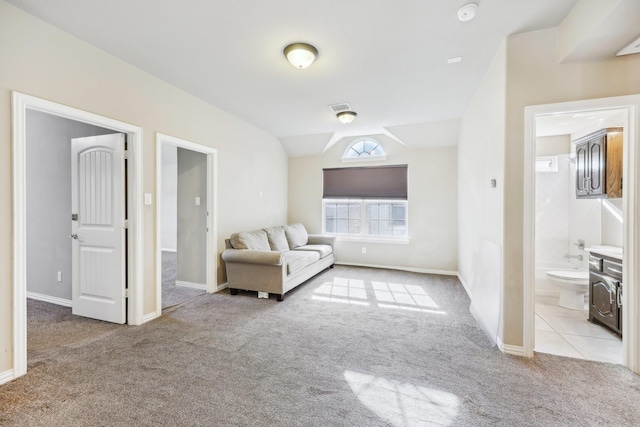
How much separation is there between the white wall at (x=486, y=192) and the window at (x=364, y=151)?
1.82 meters

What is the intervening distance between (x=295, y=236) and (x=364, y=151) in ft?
7.58

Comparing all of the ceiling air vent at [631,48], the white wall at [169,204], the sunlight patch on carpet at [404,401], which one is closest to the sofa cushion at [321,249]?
the sunlight patch on carpet at [404,401]

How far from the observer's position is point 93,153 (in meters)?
3.06

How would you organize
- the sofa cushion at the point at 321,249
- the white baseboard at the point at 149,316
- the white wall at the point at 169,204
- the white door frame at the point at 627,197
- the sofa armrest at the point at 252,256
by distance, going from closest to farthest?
the white door frame at the point at 627,197, the white baseboard at the point at 149,316, the sofa armrest at the point at 252,256, the sofa cushion at the point at 321,249, the white wall at the point at 169,204

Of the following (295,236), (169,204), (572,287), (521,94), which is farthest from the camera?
(169,204)

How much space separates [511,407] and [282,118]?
171 inches

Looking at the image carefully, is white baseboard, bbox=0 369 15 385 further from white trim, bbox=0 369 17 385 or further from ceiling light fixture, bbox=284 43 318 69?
ceiling light fixture, bbox=284 43 318 69

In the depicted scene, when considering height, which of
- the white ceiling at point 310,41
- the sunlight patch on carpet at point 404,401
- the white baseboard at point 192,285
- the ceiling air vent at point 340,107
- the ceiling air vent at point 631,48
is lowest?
the sunlight patch on carpet at point 404,401

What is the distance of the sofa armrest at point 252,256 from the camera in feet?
12.0

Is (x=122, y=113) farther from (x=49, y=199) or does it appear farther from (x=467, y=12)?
(x=467, y=12)

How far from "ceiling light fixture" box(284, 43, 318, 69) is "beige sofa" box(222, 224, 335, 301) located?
7.33 ft

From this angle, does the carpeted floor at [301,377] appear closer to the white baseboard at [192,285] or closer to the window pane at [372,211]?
the white baseboard at [192,285]

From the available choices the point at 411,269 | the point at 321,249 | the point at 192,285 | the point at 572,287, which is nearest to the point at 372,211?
the point at 411,269

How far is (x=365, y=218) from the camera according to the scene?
586 centimetres
